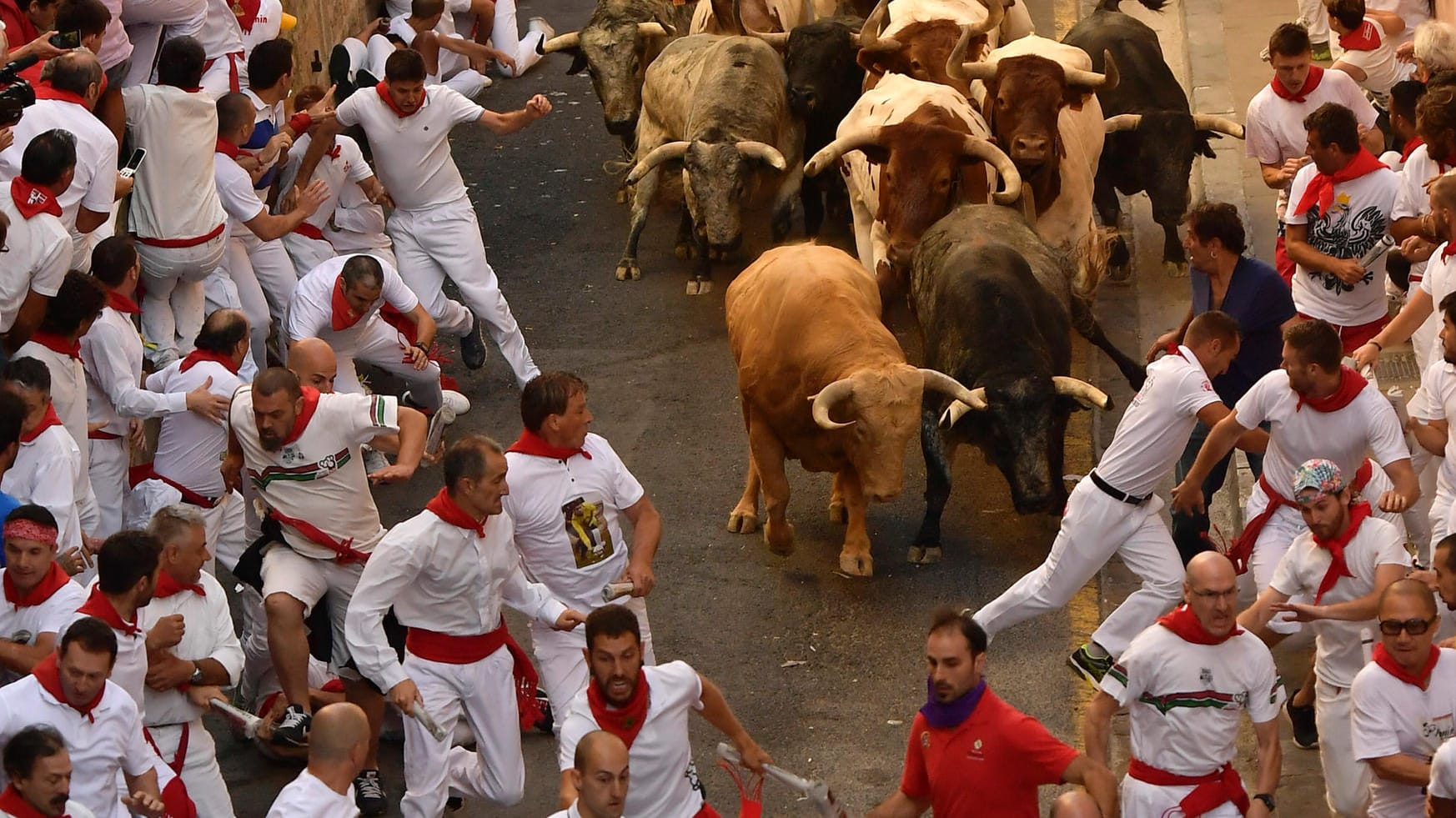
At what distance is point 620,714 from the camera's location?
693 cm

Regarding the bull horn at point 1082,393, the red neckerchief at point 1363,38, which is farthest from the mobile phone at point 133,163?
the red neckerchief at point 1363,38

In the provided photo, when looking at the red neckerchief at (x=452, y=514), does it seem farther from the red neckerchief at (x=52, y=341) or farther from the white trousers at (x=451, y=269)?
the white trousers at (x=451, y=269)

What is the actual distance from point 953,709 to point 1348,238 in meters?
4.46

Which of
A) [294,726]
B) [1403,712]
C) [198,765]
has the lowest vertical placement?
[294,726]

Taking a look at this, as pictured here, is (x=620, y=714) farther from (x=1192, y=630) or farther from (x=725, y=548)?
(x=725, y=548)

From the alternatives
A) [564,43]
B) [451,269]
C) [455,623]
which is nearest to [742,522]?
[451,269]

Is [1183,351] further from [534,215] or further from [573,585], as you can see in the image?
[534,215]

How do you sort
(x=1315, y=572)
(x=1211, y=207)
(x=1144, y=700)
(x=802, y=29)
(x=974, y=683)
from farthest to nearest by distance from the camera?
1. (x=802, y=29)
2. (x=1211, y=207)
3. (x=1315, y=572)
4. (x=1144, y=700)
5. (x=974, y=683)

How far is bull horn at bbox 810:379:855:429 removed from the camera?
1023 cm

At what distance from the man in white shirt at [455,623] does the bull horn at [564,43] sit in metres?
8.45

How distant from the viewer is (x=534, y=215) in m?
15.7

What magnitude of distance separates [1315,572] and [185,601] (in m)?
4.35

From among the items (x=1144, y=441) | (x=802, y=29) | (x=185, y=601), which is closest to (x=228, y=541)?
(x=185, y=601)

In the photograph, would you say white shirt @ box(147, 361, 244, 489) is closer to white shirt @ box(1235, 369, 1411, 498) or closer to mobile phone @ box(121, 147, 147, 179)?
mobile phone @ box(121, 147, 147, 179)
